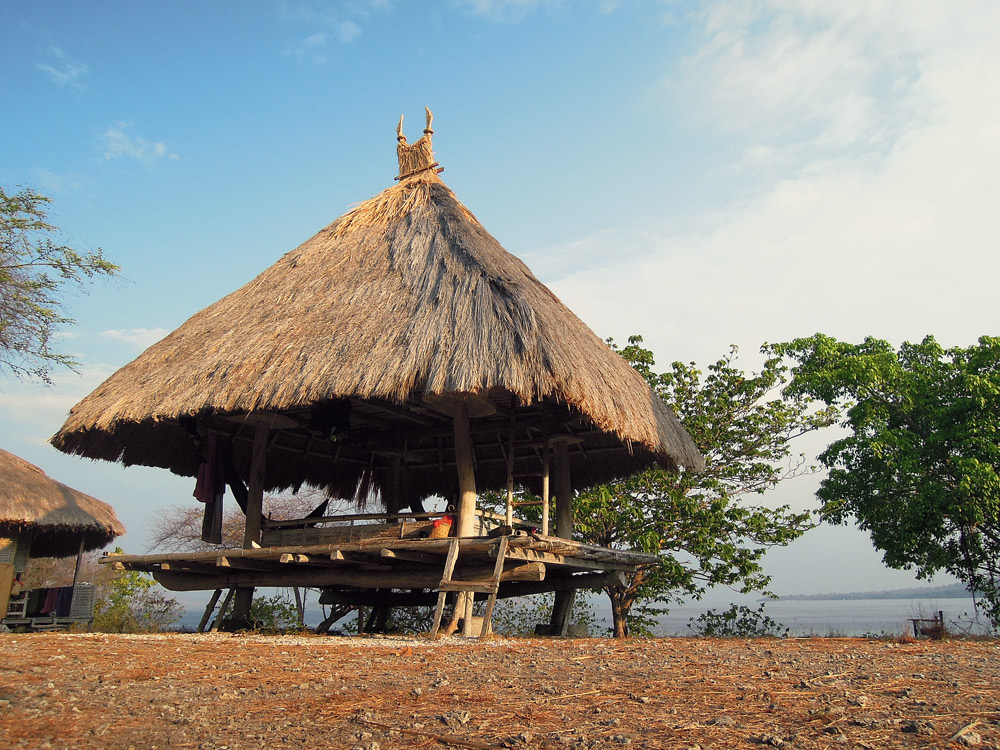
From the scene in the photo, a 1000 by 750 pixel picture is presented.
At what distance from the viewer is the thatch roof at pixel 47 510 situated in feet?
38.5

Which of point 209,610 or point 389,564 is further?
point 209,610

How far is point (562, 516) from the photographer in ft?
31.2

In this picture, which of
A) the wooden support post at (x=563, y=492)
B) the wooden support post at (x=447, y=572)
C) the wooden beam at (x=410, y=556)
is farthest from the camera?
the wooden support post at (x=563, y=492)

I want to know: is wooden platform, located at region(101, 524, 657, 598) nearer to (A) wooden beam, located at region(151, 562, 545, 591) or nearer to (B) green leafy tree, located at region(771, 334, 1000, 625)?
(A) wooden beam, located at region(151, 562, 545, 591)

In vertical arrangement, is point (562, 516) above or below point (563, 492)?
below

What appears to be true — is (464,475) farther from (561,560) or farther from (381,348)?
(381,348)

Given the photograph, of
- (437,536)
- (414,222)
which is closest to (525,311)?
(437,536)

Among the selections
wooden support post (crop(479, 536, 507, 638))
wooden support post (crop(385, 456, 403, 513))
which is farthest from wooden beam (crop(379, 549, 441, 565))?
wooden support post (crop(385, 456, 403, 513))

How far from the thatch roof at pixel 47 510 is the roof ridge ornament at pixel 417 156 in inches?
302

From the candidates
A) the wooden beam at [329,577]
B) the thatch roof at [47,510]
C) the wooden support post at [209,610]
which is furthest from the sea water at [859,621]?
the thatch roof at [47,510]

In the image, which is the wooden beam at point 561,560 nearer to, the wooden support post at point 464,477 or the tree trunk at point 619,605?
the wooden support post at point 464,477

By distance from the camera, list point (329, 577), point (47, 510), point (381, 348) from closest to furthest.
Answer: point (381, 348) → point (329, 577) → point (47, 510)

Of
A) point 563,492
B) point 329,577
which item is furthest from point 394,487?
point 563,492

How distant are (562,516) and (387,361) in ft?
11.4
